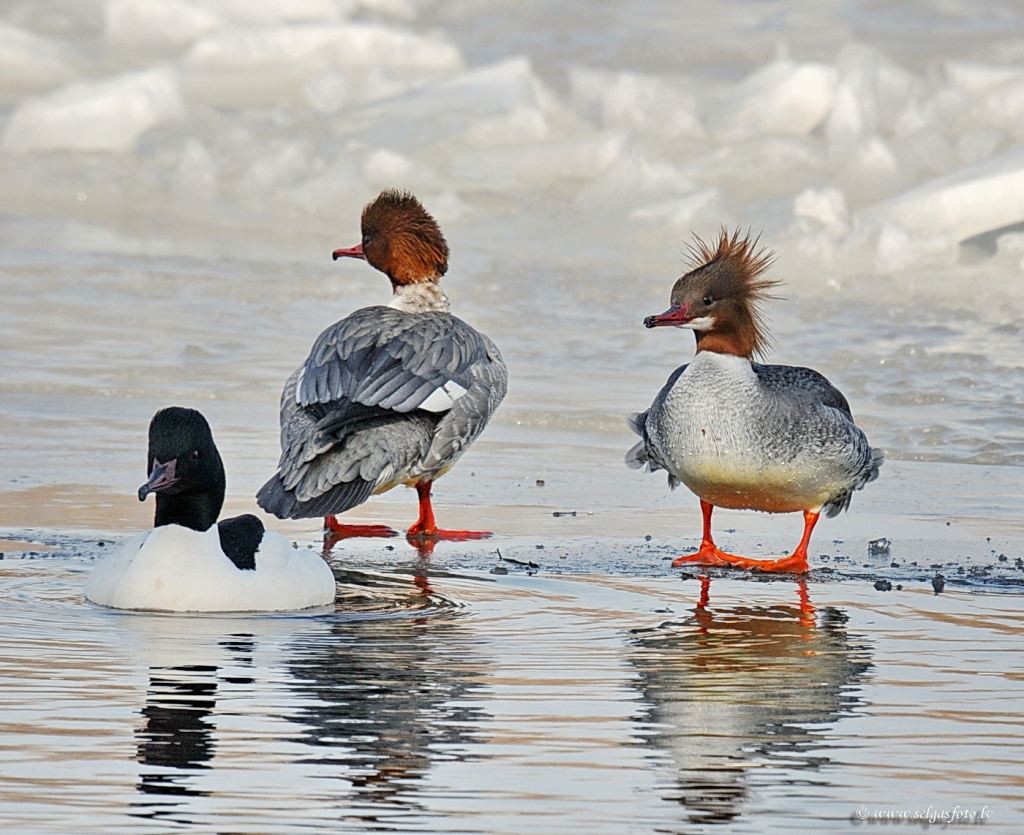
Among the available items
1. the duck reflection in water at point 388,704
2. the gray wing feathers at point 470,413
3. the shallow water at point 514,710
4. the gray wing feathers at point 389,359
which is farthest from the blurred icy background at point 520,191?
the duck reflection in water at point 388,704

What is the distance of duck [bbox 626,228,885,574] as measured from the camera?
21.3 feet

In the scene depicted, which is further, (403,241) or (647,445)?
(403,241)

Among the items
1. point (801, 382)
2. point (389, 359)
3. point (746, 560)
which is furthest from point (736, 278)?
point (389, 359)

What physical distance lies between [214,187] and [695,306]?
9.69 m

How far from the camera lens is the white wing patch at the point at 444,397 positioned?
7039mm

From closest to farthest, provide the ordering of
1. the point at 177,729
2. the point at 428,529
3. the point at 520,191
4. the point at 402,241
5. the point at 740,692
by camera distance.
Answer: the point at 177,729 < the point at 740,692 < the point at 428,529 < the point at 402,241 < the point at 520,191

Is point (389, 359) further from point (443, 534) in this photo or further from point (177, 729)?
point (177, 729)

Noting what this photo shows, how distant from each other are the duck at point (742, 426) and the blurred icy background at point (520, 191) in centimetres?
156

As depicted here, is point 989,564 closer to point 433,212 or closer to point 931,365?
point 931,365

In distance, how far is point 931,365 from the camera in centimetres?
983

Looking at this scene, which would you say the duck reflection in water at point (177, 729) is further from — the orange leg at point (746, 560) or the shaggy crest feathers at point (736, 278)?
the shaggy crest feathers at point (736, 278)

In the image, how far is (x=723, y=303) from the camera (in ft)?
22.3

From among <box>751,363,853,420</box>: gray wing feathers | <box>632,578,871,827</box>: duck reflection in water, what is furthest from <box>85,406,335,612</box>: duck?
<box>751,363,853,420</box>: gray wing feathers

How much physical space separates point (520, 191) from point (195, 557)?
34.1 feet
